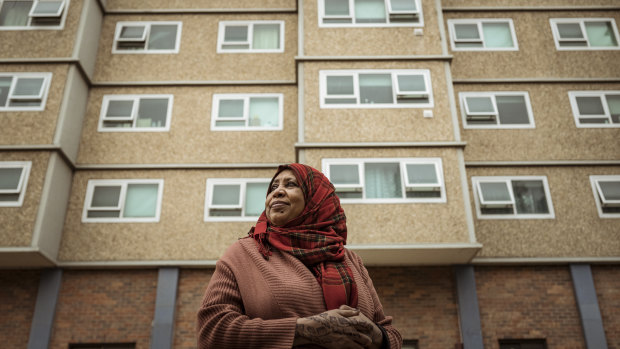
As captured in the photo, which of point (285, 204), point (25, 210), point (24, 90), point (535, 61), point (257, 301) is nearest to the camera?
point (257, 301)

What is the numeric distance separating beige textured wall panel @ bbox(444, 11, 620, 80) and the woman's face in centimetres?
1055

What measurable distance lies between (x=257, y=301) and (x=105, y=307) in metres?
8.97

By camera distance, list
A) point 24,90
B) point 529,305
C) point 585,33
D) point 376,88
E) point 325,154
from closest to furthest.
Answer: point 529,305, point 325,154, point 24,90, point 376,88, point 585,33

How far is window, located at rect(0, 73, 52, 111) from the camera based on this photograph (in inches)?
419

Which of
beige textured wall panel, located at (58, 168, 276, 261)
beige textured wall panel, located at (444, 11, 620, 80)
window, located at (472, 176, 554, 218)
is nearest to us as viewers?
beige textured wall panel, located at (58, 168, 276, 261)

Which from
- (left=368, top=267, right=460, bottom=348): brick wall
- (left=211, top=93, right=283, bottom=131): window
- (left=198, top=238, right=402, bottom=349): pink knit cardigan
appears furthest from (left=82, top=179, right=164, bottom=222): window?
(left=198, top=238, right=402, bottom=349): pink knit cardigan

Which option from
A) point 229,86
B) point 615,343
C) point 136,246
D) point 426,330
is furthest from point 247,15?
point 615,343

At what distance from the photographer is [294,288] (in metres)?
2.06

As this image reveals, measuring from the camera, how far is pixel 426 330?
9.64 m

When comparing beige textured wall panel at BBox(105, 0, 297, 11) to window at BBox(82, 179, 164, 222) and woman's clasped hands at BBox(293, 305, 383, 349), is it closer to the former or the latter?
window at BBox(82, 179, 164, 222)

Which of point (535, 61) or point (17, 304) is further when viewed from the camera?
point (535, 61)

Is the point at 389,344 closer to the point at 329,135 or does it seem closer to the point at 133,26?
the point at 329,135

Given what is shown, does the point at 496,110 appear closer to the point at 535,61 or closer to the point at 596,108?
the point at 535,61

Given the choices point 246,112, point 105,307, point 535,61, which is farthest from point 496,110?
point 105,307
